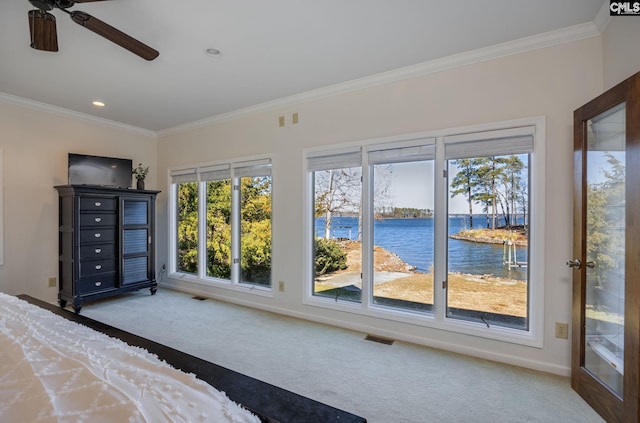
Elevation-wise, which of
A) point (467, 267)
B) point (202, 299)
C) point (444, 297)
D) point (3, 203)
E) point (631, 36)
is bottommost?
point (202, 299)

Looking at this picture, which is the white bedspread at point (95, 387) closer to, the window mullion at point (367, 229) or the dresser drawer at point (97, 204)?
the window mullion at point (367, 229)

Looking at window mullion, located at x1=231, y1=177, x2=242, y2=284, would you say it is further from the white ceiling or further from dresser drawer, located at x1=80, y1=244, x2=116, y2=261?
dresser drawer, located at x1=80, y1=244, x2=116, y2=261

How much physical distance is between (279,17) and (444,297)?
2.69 m

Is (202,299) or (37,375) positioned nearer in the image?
(37,375)

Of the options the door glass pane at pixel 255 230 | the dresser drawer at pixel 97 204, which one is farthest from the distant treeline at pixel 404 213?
the dresser drawer at pixel 97 204

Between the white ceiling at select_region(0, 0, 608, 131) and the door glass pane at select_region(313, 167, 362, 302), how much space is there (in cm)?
107

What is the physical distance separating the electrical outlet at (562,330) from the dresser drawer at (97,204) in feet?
16.4

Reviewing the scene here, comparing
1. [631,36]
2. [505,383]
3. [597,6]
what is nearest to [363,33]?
[597,6]

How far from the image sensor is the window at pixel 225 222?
13.3 feet

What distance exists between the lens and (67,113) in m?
4.07

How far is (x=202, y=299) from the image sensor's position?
167 inches

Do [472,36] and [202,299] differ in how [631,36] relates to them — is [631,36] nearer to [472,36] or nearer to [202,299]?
[472,36]

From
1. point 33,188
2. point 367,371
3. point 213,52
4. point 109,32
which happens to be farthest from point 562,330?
point 33,188

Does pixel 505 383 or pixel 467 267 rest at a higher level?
pixel 467 267
